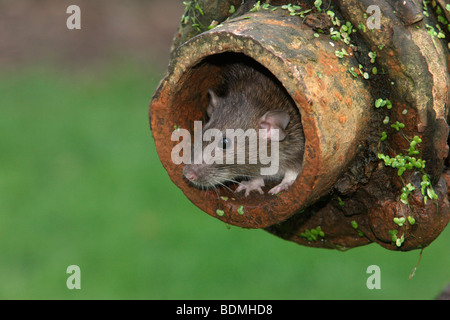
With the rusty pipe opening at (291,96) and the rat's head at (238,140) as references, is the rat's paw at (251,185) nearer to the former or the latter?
the rat's head at (238,140)

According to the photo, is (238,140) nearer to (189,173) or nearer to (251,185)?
(251,185)

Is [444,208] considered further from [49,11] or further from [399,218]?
[49,11]

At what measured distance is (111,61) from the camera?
12.8 metres

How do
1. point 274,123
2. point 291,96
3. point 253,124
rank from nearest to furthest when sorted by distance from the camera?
point 291,96
point 274,123
point 253,124

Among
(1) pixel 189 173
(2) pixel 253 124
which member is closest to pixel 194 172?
(1) pixel 189 173

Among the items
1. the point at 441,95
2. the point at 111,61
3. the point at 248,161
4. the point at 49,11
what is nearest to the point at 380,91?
the point at 441,95

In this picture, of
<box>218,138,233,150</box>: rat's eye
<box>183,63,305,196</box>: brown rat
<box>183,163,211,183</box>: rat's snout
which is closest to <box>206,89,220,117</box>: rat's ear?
<box>183,63,305,196</box>: brown rat

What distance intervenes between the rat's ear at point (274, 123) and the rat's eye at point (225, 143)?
0.18m

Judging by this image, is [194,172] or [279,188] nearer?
[194,172]

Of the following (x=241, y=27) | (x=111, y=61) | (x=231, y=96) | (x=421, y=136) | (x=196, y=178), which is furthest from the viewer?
(x=111, y=61)

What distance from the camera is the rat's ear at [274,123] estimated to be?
357cm

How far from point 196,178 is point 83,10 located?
10.5 m

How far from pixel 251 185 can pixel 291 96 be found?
2.88 feet

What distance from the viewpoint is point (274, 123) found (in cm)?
360
